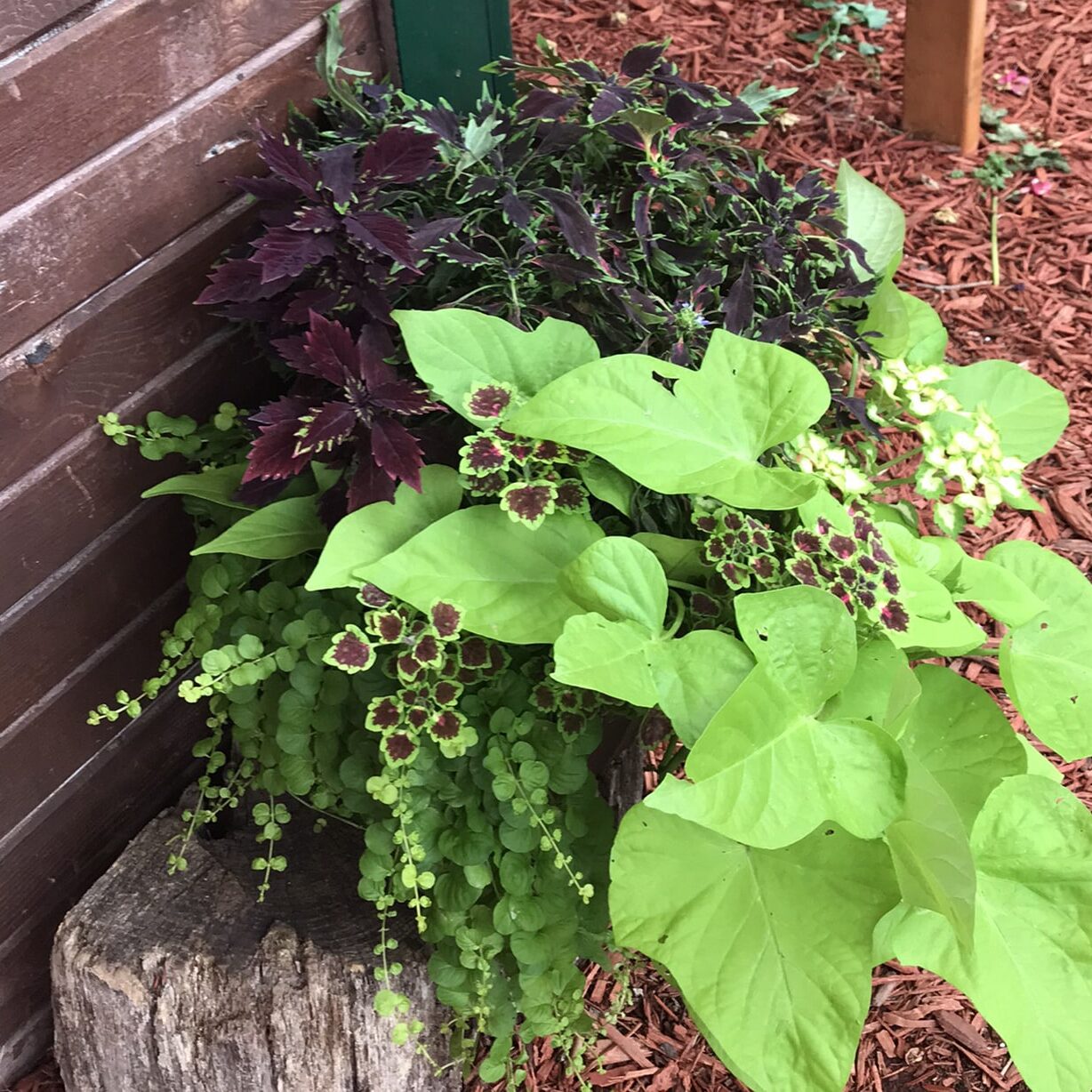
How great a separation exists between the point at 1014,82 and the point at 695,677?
2.67 meters

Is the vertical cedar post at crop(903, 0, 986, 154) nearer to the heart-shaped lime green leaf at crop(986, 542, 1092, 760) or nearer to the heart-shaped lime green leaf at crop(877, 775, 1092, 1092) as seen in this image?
the heart-shaped lime green leaf at crop(986, 542, 1092, 760)

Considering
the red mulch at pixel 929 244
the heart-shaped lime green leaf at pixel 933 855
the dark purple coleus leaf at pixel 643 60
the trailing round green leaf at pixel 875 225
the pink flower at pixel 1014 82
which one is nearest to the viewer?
the heart-shaped lime green leaf at pixel 933 855

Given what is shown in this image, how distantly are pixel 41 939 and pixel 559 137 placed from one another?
1266 millimetres

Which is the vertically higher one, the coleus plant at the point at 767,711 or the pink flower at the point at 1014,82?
the coleus plant at the point at 767,711

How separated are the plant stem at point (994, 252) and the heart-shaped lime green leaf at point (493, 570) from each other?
5.79 ft

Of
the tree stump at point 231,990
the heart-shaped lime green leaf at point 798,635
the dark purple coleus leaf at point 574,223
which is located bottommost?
the tree stump at point 231,990

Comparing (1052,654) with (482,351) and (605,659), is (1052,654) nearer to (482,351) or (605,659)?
(605,659)

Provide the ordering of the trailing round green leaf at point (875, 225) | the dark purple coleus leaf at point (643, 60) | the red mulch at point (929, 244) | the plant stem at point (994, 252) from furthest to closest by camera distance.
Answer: the plant stem at point (994, 252)
the trailing round green leaf at point (875, 225)
the red mulch at point (929, 244)
the dark purple coleus leaf at point (643, 60)

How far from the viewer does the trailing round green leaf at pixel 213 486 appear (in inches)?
48.4

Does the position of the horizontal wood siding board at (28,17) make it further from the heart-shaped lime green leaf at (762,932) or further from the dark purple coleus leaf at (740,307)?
the heart-shaped lime green leaf at (762,932)

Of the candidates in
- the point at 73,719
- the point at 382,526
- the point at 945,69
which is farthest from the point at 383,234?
the point at 945,69

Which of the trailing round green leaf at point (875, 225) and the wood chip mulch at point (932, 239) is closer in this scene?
the wood chip mulch at point (932, 239)

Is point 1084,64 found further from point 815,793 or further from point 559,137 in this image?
point 815,793

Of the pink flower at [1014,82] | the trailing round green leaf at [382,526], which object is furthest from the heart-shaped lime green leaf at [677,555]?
the pink flower at [1014,82]
